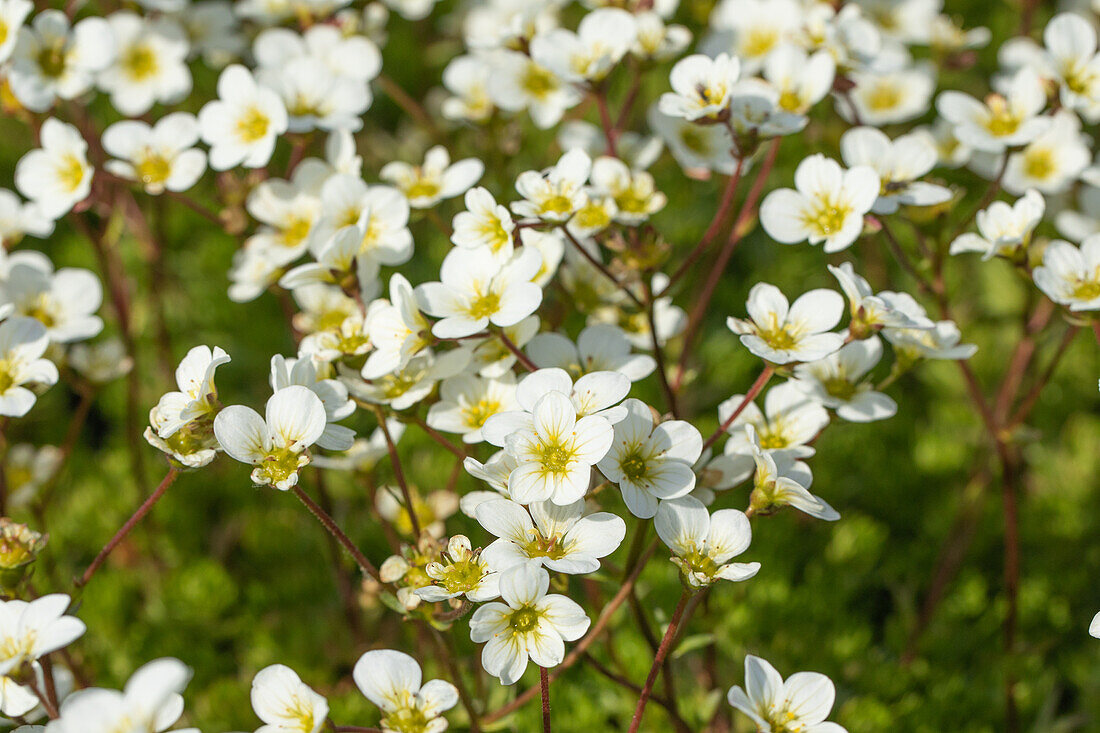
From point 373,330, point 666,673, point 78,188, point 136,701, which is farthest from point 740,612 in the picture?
point 78,188

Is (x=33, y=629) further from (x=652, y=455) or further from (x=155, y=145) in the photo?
(x=155, y=145)

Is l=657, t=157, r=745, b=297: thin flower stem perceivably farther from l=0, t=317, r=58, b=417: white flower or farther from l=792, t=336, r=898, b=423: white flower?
l=0, t=317, r=58, b=417: white flower

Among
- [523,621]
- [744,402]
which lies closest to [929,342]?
[744,402]

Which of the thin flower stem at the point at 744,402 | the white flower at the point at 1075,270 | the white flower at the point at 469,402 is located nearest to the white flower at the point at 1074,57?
the white flower at the point at 1075,270

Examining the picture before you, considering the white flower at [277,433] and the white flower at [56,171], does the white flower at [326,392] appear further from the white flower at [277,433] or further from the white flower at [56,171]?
the white flower at [56,171]

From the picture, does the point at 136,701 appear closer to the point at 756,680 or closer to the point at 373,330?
the point at 373,330
